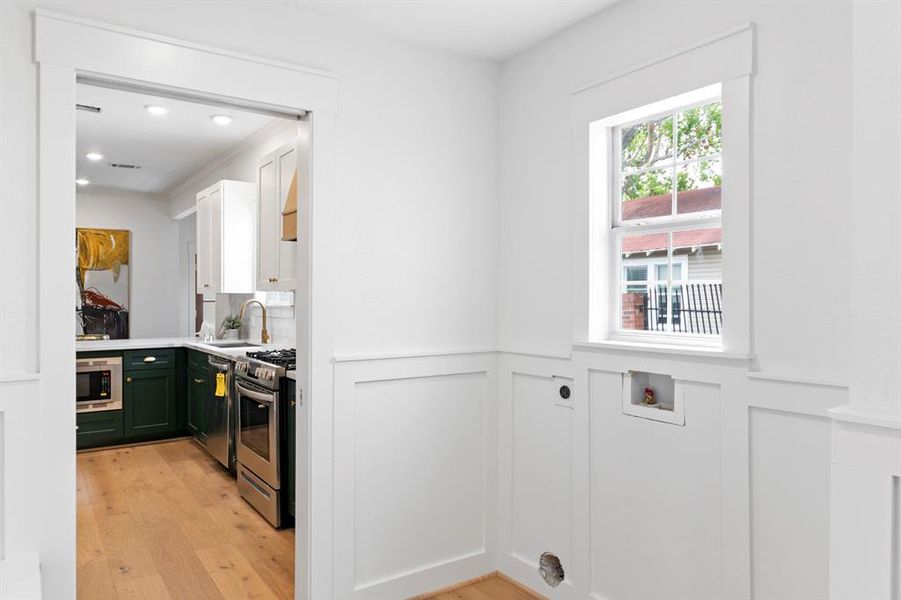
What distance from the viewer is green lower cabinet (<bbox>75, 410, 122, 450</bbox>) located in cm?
530

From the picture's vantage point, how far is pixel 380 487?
9.11ft

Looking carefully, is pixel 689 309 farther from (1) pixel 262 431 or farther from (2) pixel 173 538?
(2) pixel 173 538

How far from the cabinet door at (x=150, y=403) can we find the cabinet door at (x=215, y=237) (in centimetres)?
119

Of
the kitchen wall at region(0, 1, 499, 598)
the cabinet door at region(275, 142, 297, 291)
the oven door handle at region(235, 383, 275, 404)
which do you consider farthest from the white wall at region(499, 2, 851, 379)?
the oven door handle at region(235, 383, 275, 404)

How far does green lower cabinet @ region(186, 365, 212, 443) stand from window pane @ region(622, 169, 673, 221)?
12.2 feet

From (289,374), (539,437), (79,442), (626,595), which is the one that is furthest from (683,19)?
(79,442)

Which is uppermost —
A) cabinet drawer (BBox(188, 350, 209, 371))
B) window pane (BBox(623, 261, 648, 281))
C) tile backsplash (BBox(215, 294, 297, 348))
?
window pane (BBox(623, 261, 648, 281))

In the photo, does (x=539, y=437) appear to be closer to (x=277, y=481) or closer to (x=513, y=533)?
(x=513, y=533)

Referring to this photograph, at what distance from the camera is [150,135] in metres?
4.84

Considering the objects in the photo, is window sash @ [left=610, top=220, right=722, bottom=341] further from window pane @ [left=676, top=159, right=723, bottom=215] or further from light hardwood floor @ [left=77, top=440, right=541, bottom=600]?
light hardwood floor @ [left=77, top=440, right=541, bottom=600]

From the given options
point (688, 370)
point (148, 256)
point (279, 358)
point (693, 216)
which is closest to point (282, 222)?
point (279, 358)

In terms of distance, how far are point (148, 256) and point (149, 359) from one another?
224 cm

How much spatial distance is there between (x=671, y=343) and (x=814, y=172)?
2.60 feet

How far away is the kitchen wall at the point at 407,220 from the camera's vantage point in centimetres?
254
